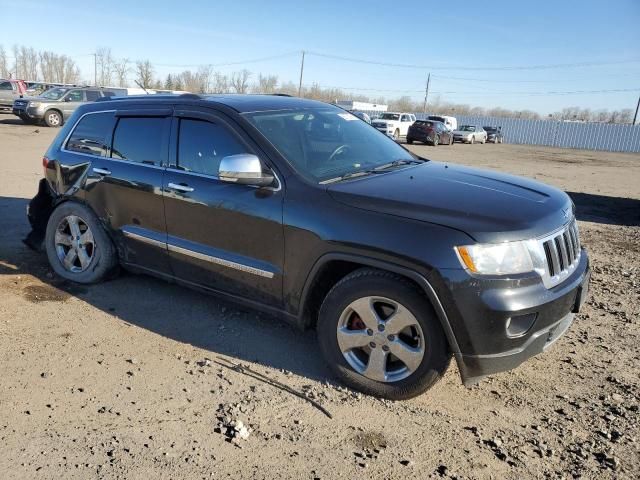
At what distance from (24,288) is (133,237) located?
4.20ft

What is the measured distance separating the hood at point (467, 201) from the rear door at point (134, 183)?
163 centimetres

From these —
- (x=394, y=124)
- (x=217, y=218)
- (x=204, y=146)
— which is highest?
(x=394, y=124)

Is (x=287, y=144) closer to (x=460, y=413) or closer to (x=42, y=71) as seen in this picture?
(x=460, y=413)

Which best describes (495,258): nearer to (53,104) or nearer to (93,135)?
(93,135)

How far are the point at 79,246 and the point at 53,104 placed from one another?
73.8ft

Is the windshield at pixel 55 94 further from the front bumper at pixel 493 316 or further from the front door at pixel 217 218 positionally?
the front bumper at pixel 493 316

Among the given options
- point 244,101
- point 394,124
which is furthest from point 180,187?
point 394,124

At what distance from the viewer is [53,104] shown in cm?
2419

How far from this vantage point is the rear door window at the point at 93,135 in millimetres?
4719

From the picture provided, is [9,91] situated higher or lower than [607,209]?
higher

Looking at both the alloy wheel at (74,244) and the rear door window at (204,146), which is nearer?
the rear door window at (204,146)

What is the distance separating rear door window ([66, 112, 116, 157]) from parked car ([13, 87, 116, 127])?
2111 centimetres

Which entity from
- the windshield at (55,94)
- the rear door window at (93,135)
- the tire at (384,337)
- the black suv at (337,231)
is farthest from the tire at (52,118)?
the tire at (384,337)

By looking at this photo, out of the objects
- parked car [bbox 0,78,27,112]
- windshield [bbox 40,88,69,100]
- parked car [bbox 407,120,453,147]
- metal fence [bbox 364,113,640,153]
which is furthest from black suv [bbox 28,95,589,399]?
metal fence [bbox 364,113,640,153]
